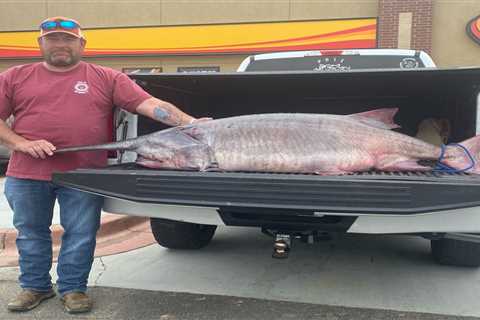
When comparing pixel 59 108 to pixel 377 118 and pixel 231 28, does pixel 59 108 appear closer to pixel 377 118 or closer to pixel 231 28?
pixel 377 118

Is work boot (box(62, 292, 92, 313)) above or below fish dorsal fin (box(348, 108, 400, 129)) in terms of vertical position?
below

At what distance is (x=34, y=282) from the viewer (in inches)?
136

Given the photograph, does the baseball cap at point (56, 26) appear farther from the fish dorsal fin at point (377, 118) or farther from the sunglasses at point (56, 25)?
the fish dorsal fin at point (377, 118)

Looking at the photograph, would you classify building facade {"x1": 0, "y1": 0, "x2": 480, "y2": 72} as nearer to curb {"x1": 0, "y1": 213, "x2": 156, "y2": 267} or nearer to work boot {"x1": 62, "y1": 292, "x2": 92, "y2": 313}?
curb {"x1": 0, "y1": 213, "x2": 156, "y2": 267}

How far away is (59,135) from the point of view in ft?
10.8

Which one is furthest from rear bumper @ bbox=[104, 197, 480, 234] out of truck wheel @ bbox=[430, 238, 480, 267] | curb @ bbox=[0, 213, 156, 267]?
curb @ bbox=[0, 213, 156, 267]

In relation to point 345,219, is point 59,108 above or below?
above

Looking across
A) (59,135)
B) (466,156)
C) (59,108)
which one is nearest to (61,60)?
(59,108)

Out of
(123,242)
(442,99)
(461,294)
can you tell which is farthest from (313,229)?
(123,242)

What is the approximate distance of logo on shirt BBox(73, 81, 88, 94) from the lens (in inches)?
133

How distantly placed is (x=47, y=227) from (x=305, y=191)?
1.88m

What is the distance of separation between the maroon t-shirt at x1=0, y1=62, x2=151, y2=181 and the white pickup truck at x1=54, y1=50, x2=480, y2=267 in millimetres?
242

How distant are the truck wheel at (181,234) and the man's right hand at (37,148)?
1.33 metres

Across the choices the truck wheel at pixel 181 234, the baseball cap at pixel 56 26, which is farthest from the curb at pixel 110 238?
the baseball cap at pixel 56 26
